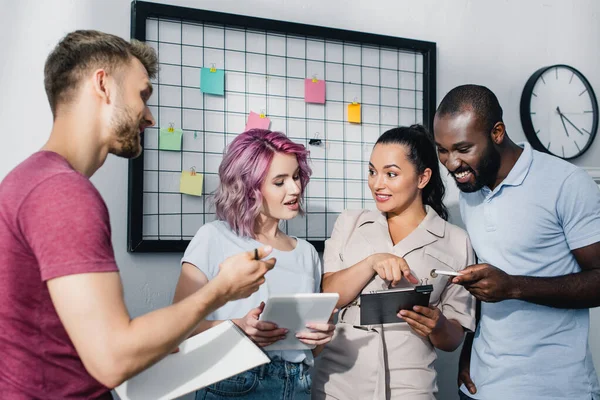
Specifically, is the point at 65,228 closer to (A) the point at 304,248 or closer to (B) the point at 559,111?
(A) the point at 304,248

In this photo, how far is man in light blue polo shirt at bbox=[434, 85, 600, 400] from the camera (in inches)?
59.1

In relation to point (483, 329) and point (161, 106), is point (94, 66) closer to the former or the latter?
point (161, 106)

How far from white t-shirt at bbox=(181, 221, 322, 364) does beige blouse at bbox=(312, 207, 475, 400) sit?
124 mm

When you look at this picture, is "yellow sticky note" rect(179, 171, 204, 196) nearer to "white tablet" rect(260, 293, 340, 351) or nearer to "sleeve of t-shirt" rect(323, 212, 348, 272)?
"sleeve of t-shirt" rect(323, 212, 348, 272)

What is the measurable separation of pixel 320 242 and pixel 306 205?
0.14 m

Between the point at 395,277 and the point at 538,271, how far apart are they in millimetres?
375

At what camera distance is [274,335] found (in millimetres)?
1444

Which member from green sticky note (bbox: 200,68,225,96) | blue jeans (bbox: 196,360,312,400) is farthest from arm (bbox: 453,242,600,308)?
green sticky note (bbox: 200,68,225,96)

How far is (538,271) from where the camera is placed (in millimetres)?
1573

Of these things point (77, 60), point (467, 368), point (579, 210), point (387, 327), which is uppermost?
point (77, 60)

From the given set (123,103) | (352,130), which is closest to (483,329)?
(352,130)

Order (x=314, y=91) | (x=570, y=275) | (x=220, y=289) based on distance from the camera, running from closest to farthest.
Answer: (x=220, y=289) → (x=570, y=275) → (x=314, y=91)

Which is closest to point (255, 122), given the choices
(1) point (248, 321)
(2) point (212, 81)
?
(2) point (212, 81)

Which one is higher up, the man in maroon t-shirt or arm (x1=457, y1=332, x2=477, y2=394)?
the man in maroon t-shirt
